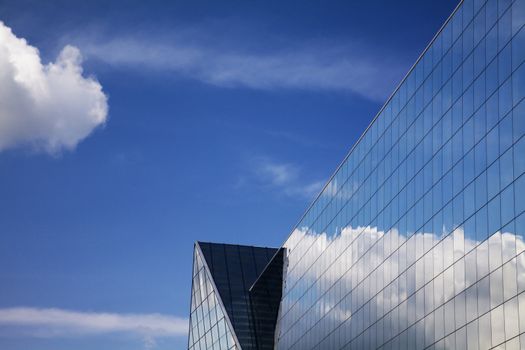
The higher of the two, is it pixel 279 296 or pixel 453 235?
pixel 279 296

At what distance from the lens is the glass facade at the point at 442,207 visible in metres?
42.6

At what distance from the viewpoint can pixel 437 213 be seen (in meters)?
51.4

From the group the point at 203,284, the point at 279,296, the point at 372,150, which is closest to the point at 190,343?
the point at 203,284

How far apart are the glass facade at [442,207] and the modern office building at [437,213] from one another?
0.10m

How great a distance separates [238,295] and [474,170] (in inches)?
2099

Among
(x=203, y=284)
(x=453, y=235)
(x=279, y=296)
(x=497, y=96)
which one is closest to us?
(x=497, y=96)

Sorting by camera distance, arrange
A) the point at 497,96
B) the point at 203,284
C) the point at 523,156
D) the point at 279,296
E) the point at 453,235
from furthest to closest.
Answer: the point at 203,284 < the point at 279,296 < the point at 453,235 < the point at 497,96 < the point at 523,156

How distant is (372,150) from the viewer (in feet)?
215

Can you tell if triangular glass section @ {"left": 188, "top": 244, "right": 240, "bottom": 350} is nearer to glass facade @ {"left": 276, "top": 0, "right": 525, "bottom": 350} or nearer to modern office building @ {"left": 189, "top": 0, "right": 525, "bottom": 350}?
modern office building @ {"left": 189, "top": 0, "right": 525, "bottom": 350}

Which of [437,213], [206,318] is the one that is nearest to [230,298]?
[206,318]

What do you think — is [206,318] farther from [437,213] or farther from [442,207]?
[442,207]

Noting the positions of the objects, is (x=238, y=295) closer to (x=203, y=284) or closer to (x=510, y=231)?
(x=203, y=284)

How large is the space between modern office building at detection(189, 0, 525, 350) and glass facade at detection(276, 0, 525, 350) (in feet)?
0.31

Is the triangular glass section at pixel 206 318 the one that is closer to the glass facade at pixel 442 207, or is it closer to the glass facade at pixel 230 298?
the glass facade at pixel 230 298
